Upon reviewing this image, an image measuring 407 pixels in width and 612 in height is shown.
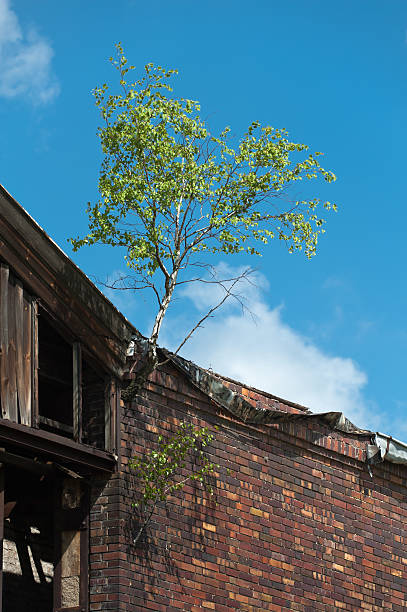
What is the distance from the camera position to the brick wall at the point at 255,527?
12125 mm

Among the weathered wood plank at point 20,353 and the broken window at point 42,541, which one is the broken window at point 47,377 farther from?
the broken window at point 42,541

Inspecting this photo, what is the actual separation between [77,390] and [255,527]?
3.37 m

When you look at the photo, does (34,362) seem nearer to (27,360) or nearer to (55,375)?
(27,360)

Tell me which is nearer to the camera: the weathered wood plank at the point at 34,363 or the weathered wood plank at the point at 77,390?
the weathered wood plank at the point at 34,363

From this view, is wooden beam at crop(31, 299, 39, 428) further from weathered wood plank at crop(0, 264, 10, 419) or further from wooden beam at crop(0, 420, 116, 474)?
weathered wood plank at crop(0, 264, 10, 419)

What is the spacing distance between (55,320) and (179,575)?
3424 mm

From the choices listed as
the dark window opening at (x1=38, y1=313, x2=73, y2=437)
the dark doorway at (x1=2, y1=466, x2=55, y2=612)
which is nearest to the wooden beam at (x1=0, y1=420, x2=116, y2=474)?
the dark window opening at (x1=38, y1=313, x2=73, y2=437)

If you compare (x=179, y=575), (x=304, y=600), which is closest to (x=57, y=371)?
(x=179, y=575)

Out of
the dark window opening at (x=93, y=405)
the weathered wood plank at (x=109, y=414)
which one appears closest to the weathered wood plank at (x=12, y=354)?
the dark window opening at (x=93, y=405)

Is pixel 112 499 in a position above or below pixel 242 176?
below

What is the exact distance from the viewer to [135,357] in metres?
12.9

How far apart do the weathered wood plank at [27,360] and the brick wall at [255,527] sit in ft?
4.88

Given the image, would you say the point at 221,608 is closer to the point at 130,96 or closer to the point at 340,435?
the point at 340,435

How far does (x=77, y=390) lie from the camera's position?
1224 centimetres
